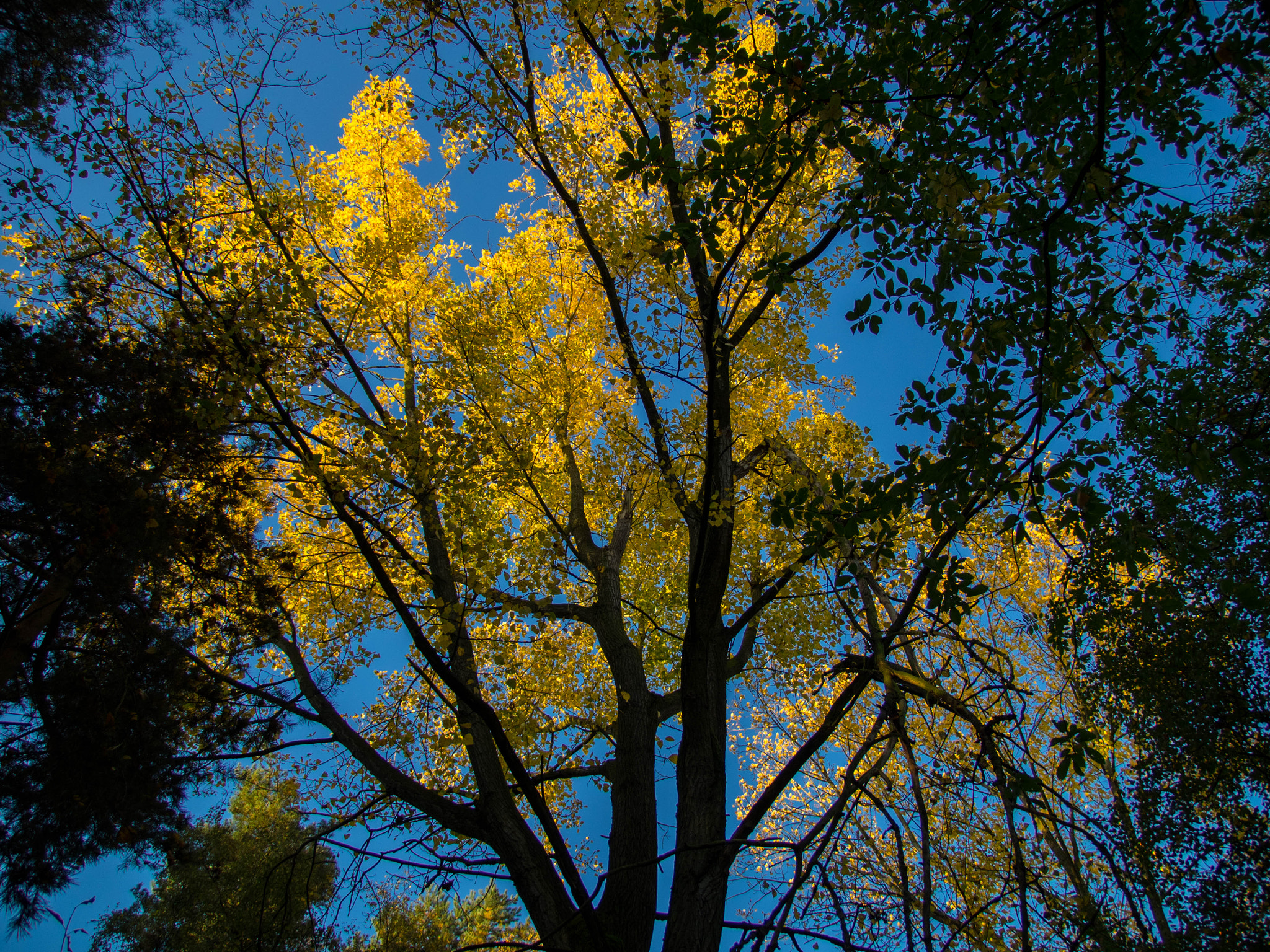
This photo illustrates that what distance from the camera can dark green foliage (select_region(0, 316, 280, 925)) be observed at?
375cm

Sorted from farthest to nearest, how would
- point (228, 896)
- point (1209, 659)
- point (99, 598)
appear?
1. point (228, 896)
2. point (1209, 659)
3. point (99, 598)

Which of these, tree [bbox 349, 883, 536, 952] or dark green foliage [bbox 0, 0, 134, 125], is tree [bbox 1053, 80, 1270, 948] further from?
tree [bbox 349, 883, 536, 952]

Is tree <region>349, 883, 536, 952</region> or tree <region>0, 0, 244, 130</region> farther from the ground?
tree <region>0, 0, 244, 130</region>

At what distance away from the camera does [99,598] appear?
3.97 metres

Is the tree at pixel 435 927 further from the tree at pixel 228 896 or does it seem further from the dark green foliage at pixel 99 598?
the dark green foliage at pixel 99 598

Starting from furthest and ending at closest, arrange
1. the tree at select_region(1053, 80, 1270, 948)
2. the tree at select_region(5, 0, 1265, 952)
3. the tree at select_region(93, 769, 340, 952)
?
the tree at select_region(93, 769, 340, 952), the tree at select_region(1053, 80, 1270, 948), the tree at select_region(5, 0, 1265, 952)

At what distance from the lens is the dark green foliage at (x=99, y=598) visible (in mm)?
3754

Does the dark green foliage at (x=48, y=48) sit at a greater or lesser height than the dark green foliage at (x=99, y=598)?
greater

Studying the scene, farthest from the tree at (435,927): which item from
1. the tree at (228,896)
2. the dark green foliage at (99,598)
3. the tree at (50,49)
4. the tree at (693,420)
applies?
the tree at (50,49)

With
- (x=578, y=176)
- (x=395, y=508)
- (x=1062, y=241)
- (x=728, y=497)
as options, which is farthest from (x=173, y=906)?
(x=1062, y=241)

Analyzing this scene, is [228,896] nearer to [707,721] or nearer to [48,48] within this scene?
[707,721]

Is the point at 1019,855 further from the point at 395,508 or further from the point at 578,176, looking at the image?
the point at 578,176

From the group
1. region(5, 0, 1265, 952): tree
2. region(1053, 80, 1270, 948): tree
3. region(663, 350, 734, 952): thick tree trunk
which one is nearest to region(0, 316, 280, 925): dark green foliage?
region(5, 0, 1265, 952): tree

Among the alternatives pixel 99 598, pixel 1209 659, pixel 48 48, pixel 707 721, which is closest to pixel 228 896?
pixel 99 598
